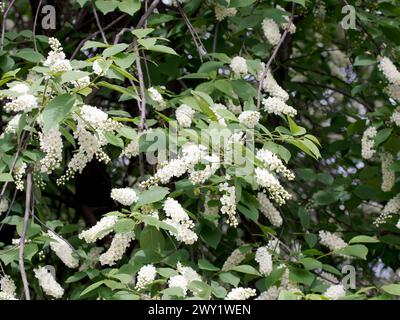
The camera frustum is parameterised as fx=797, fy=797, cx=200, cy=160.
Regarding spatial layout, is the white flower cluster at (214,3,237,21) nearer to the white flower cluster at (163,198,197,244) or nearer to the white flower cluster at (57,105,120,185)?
the white flower cluster at (57,105,120,185)

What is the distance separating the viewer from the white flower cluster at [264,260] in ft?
7.80

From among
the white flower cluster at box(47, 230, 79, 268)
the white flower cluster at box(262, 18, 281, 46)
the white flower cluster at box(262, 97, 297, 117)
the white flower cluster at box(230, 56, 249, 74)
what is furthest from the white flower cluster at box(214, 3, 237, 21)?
the white flower cluster at box(47, 230, 79, 268)

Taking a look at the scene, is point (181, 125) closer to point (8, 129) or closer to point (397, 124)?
point (8, 129)

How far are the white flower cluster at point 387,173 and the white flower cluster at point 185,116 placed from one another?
2.66 ft

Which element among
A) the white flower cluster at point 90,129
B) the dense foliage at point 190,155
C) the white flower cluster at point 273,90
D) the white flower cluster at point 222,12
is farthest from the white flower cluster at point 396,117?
the white flower cluster at point 90,129

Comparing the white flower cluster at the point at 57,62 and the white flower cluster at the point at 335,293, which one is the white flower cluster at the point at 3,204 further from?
the white flower cluster at the point at 335,293

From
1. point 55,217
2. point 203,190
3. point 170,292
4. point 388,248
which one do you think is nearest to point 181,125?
point 203,190

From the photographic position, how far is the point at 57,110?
2.01 meters

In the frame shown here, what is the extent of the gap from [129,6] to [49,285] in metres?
0.93

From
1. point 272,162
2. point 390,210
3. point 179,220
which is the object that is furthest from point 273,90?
point 179,220

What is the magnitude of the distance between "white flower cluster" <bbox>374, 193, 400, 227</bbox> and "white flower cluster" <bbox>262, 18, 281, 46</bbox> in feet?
2.27

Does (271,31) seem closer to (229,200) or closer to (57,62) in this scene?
(229,200)

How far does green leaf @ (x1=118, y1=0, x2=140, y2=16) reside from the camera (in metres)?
2.58

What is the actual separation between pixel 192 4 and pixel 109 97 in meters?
0.82
